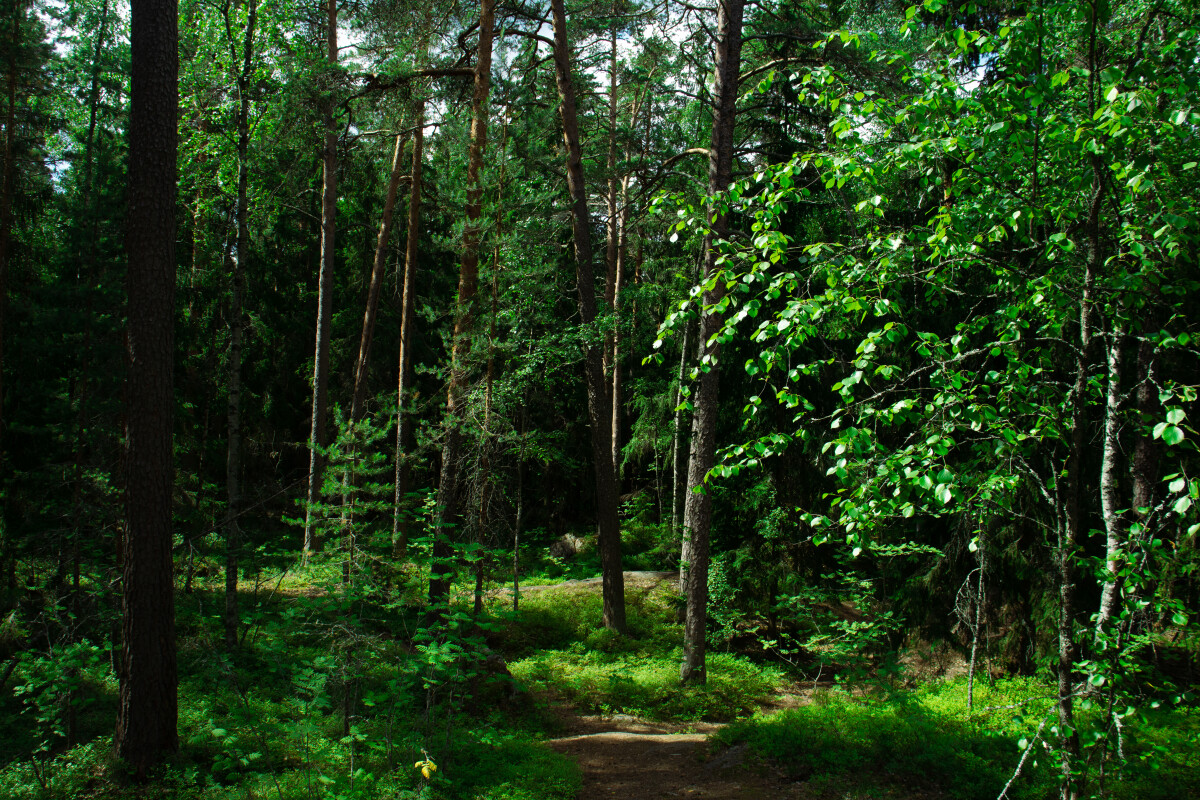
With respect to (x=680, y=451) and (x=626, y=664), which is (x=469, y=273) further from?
(x=680, y=451)

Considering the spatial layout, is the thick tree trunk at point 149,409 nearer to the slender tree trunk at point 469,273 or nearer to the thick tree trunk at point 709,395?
the slender tree trunk at point 469,273

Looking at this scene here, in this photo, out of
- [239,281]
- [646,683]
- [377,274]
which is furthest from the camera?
[377,274]

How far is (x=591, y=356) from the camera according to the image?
1152 cm

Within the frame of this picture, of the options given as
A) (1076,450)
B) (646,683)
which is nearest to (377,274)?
(646,683)

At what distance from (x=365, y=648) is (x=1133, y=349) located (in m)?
10.1

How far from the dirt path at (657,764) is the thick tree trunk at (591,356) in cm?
330

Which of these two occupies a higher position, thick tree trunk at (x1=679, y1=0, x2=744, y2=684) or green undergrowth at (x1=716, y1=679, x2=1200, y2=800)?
thick tree trunk at (x1=679, y1=0, x2=744, y2=684)

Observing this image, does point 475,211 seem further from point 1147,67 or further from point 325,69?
point 1147,67

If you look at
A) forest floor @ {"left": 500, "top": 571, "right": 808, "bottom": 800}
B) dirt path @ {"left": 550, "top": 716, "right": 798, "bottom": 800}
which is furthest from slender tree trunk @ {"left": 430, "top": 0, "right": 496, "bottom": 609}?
dirt path @ {"left": 550, "top": 716, "right": 798, "bottom": 800}

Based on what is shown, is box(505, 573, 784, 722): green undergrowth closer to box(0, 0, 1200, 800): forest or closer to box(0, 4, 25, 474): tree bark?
box(0, 0, 1200, 800): forest

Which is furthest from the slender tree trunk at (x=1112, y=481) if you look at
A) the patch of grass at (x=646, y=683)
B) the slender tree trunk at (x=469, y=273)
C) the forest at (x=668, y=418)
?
the slender tree trunk at (x=469, y=273)

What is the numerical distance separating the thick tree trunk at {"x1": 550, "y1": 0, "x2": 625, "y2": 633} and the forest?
0.08 m

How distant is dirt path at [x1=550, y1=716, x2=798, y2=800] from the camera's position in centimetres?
663

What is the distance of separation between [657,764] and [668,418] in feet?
30.5
